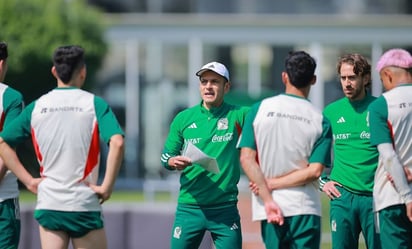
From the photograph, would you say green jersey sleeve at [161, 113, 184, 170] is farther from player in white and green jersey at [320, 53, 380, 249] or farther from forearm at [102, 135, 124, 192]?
forearm at [102, 135, 124, 192]

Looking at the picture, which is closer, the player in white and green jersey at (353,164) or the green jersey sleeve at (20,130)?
the green jersey sleeve at (20,130)

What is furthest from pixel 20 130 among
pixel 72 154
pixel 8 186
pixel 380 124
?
pixel 380 124

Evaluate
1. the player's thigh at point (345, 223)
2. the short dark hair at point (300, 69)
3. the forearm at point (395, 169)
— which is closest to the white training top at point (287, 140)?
the short dark hair at point (300, 69)

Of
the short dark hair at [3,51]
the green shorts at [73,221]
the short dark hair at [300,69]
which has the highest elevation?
the short dark hair at [3,51]

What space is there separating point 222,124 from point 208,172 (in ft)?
1.44

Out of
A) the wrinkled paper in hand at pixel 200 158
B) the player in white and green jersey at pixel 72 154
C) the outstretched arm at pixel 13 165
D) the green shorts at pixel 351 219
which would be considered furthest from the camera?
the green shorts at pixel 351 219

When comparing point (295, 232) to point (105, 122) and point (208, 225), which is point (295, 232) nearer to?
point (105, 122)

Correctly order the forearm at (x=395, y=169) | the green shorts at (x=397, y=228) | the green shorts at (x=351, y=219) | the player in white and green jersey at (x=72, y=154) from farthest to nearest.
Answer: the green shorts at (x=351, y=219), the green shorts at (x=397, y=228), the forearm at (x=395, y=169), the player in white and green jersey at (x=72, y=154)

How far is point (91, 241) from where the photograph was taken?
858cm

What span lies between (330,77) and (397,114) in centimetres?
2686

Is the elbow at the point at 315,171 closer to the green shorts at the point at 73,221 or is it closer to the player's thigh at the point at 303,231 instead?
the player's thigh at the point at 303,231

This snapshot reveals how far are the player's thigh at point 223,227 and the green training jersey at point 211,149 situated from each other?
0.10m

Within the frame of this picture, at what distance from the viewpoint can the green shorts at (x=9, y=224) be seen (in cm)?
943

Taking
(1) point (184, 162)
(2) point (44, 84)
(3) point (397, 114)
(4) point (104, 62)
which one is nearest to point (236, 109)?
(1) point (184, 162)
